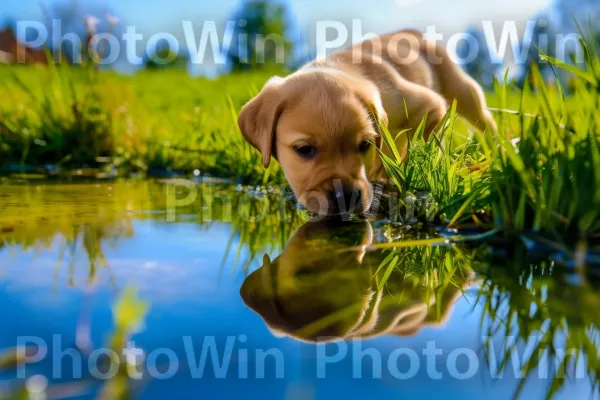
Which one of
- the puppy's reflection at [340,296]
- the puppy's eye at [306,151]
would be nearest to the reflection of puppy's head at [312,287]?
the puppy's reflection at [340,296]

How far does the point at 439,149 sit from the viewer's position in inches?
129

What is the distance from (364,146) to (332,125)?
0.24 meters

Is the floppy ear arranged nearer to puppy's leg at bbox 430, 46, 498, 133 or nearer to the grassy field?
the grassy field

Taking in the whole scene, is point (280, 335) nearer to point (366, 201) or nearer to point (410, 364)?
point (410, 364)

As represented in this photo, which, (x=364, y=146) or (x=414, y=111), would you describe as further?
(x=414, y=111)

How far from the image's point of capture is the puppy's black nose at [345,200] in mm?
3344

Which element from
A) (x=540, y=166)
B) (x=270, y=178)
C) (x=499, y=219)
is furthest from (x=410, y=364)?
(x=270, y=178)

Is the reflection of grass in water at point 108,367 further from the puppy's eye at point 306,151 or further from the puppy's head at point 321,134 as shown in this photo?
the puppy's eye at point 306,151

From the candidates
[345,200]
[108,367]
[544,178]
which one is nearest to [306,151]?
[345,200]

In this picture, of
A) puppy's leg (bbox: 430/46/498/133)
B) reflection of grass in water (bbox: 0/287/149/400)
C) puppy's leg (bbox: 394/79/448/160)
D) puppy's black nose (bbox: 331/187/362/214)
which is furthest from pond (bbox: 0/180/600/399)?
puppy's leg (bbox: 430/46/498/133)

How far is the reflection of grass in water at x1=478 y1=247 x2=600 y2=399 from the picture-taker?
1470mm

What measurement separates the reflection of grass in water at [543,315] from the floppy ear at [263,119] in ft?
6.04

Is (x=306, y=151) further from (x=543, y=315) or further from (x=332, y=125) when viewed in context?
(x=543, y=315)

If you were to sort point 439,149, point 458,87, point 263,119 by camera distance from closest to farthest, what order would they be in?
point 439,149, point 263,119, point 458,87
